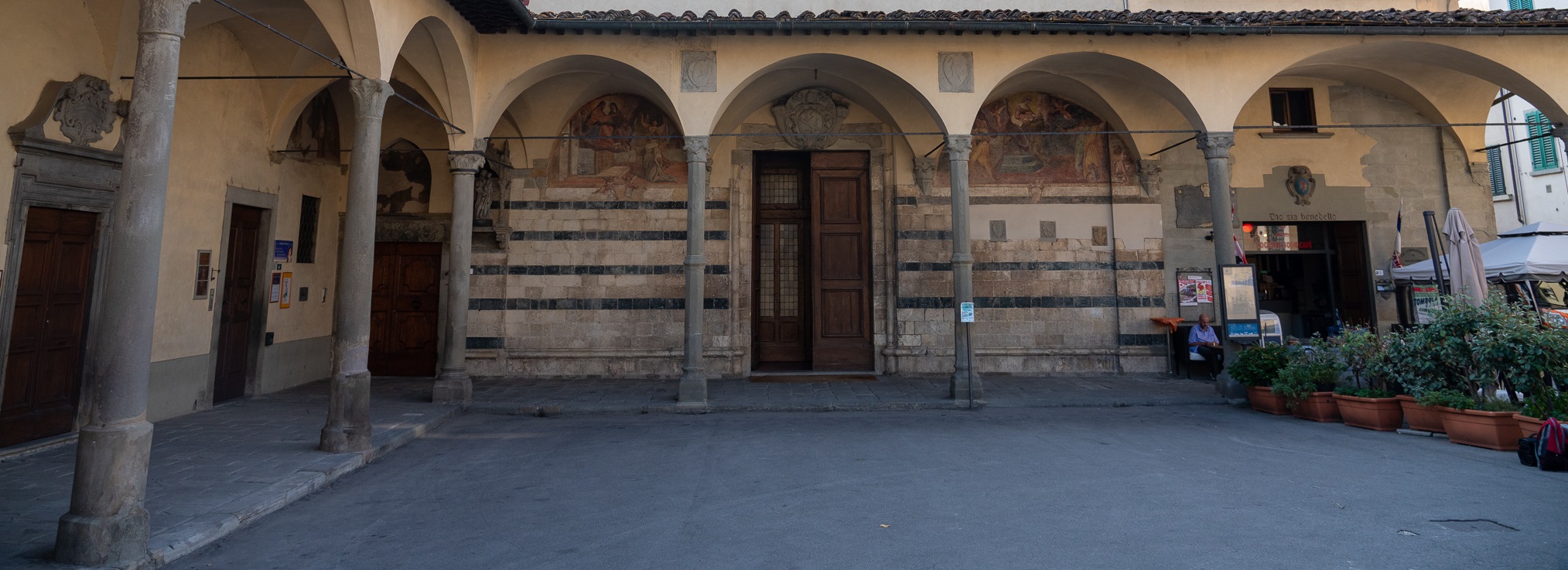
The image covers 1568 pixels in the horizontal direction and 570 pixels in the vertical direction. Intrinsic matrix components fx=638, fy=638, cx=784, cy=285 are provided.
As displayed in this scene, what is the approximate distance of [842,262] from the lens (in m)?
10.4

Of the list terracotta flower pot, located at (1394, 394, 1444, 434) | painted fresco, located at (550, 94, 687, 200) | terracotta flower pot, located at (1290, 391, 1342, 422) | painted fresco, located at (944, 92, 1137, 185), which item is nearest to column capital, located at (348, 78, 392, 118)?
painted fresco, located at (550, 94, 687, 200)

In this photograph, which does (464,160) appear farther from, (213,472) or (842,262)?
(842,262)

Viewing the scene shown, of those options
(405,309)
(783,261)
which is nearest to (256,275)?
(405,309)

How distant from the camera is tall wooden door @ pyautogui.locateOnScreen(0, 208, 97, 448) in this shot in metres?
5.38

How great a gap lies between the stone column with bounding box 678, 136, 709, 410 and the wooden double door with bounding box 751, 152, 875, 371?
2.46m

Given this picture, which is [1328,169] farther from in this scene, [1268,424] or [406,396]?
[406,396]

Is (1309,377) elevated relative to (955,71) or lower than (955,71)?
lower

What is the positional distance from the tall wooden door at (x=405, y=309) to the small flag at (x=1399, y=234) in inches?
593

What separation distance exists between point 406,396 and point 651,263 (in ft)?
12.3

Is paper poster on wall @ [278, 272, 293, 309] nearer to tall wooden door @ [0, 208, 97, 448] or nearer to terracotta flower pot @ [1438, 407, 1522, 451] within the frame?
tall wooden door @ [0, 208, 97, 448]

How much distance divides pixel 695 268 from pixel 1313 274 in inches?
419

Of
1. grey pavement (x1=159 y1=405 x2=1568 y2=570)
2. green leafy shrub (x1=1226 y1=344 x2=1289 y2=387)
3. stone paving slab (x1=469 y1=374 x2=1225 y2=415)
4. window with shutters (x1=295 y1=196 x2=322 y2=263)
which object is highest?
window with shutters (x1=295 y1=196 x2=322 y2=263)

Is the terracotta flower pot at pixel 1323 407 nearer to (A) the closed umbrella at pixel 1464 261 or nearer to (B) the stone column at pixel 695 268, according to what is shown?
(A) the closed umbrella at pixel 1464 261

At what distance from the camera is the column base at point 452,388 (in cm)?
773
